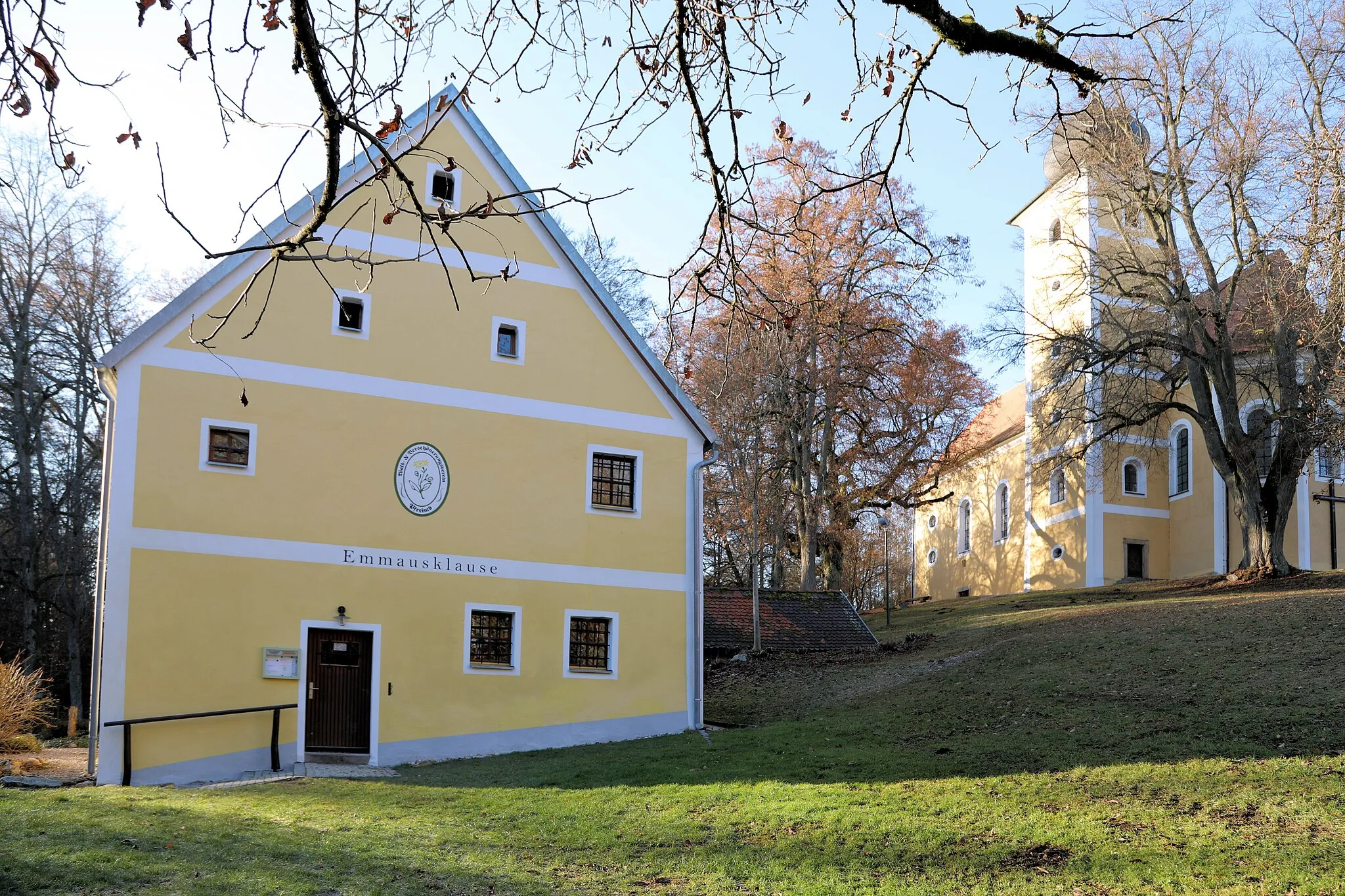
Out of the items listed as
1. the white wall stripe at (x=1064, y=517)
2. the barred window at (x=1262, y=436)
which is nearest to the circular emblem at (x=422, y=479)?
the barred window at (x=1262, y=436)

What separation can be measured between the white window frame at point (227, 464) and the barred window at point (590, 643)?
564 centimetres

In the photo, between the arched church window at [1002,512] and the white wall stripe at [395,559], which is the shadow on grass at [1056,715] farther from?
the arched church window at [1002,512]

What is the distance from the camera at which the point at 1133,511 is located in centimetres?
4084

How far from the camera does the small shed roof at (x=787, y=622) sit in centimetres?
2862

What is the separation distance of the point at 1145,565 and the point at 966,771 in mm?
29000

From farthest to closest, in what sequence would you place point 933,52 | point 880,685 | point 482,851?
point 880,685 < point 482,851 < point 933,52

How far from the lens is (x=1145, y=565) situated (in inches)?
1603

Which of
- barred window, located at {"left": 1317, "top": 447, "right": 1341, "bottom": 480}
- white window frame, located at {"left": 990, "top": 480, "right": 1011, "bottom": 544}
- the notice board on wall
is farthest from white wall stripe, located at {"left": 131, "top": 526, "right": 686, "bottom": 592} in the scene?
white window frame, located at {"left": 990, "top": 480, "right": 1011, "bottom": 544}

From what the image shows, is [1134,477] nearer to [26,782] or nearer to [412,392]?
[412,392]

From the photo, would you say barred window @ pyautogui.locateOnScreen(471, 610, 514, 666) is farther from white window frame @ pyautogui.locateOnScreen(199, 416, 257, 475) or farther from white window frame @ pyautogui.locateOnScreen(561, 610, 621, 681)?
white window frame @ pyautogui.locateOnScreen(199, 416, 257, 475)

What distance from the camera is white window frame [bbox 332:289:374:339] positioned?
18656 mm

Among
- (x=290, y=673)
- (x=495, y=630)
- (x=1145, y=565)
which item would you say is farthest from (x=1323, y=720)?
(x=1145, y=565)

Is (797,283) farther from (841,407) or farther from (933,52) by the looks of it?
(933,52)

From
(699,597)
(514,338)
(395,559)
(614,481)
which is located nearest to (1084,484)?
(699,597)
